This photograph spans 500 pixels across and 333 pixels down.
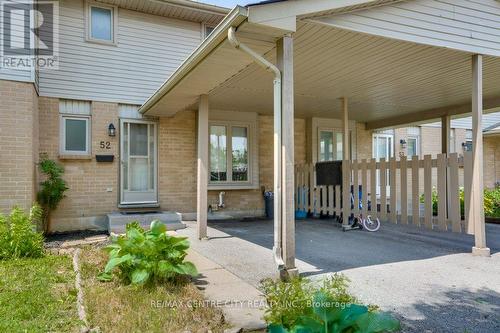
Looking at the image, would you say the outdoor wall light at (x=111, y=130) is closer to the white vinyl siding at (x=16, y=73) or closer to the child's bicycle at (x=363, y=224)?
the white vinyl siding at (x=16, y=73)

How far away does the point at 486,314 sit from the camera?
3.19 meters

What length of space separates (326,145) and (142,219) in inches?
246

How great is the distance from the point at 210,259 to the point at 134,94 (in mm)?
5060

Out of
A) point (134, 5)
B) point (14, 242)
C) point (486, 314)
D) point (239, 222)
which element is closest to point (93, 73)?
point (134, 5)

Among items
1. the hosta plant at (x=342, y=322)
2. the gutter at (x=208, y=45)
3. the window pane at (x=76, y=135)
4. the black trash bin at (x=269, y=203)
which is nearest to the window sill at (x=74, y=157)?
the window pane at (x=76, y=135)

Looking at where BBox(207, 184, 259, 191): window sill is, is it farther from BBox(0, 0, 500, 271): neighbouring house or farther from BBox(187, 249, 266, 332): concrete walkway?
BBox(187, 249, 266, 332): concrete walkway

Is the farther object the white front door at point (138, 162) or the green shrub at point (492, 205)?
the green shrub at point (492, 205)

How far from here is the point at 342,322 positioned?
2.35 m

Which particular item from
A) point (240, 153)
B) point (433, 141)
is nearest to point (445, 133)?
point (433, 141)

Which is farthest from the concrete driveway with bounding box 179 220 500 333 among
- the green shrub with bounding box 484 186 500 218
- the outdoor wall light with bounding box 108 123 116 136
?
the outdoor wall light with bounding box 108 123 116 136

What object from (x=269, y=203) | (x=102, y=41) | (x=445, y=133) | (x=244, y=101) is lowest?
(x=269, y=203)

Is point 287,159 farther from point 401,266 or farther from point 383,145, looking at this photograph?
point 383,145

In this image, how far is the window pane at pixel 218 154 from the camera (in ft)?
31.4

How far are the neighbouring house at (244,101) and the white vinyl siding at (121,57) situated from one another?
0.03m
